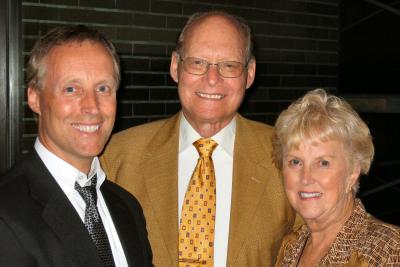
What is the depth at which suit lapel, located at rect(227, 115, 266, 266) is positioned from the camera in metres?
2.69

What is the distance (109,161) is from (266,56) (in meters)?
3.24

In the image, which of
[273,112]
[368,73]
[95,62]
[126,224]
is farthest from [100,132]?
[368,73]

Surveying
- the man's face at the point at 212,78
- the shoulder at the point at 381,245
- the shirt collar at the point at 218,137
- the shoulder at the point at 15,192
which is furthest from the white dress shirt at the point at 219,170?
the shoulder at the point at 15,192

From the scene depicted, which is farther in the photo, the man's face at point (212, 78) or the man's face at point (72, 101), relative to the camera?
the man's face at point (212, 78)

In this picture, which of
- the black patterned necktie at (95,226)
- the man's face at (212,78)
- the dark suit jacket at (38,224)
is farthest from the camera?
the man's face at (212,78)

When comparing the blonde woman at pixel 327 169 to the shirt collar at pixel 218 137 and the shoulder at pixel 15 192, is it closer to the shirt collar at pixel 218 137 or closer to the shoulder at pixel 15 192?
the shirt collar at pixel 218 137

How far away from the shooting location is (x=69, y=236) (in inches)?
77.8

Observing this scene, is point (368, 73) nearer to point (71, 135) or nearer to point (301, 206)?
point (301, 206)

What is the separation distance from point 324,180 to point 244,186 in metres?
0.49

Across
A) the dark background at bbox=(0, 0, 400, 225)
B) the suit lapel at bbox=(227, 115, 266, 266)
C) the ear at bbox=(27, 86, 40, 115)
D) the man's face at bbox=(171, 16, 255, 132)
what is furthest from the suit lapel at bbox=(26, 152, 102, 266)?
the dark background at bbox=(0, 0, 400, 225)

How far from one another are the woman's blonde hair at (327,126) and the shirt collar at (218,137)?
0.42 meters

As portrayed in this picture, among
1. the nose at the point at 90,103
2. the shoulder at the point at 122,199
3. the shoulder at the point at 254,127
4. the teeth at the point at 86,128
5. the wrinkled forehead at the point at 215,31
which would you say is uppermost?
the wrinkled forehead at the point at 215,31

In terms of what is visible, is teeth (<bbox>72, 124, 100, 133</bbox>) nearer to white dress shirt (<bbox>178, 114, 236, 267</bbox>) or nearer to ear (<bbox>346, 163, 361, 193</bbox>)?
white dress shirt (<bbox>178, 114, 236, 267</bbox>)

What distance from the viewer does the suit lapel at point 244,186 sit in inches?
106
